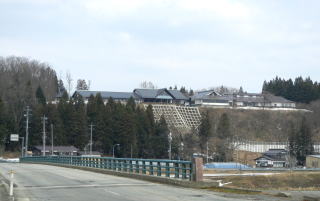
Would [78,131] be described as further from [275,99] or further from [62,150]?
[275,99]

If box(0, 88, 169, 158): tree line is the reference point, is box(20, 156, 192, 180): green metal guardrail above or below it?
below

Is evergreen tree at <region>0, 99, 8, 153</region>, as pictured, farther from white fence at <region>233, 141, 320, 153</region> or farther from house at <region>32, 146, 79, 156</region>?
white fence at <region>233, 141, 320, 153</region>

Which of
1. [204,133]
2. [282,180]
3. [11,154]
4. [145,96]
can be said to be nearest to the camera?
[282,180]

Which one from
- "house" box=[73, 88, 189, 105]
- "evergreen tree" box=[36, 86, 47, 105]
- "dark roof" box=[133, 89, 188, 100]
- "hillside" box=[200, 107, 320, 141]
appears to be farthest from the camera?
"dark roof" box=[133, 89, 188, 100]

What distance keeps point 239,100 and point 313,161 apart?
80.1 m

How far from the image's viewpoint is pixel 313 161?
9669cm

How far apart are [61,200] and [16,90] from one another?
10987 cm

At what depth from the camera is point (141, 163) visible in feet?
99.3

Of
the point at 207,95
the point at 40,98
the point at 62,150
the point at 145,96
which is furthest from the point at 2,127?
the point at 207,95

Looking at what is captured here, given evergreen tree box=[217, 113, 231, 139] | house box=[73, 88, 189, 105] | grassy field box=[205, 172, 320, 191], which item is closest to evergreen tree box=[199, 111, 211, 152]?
evergreen tree box=[217, 113, 231, 139]

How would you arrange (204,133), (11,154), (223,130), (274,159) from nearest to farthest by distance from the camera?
(11,154) < (204,133) < (274,159) < (223,130)

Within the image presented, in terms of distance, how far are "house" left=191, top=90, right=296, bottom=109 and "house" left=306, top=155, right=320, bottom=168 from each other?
6486 centimetres

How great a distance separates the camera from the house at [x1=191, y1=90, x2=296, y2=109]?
164 meters

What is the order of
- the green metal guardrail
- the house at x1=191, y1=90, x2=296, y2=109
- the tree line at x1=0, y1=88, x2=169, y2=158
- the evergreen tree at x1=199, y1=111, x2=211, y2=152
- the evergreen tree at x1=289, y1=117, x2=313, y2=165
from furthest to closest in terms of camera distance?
the house at x1=191, y1=90, x2=296, y2=109, the evergreen tree at x1=199, y1=111, x2=211, y2=152, the evergreen tree at x1=289, y1=117, x2=313, y2=165, the tree line at x1=0, y1=88, x2=169, y2=158, the green metal guardrail
